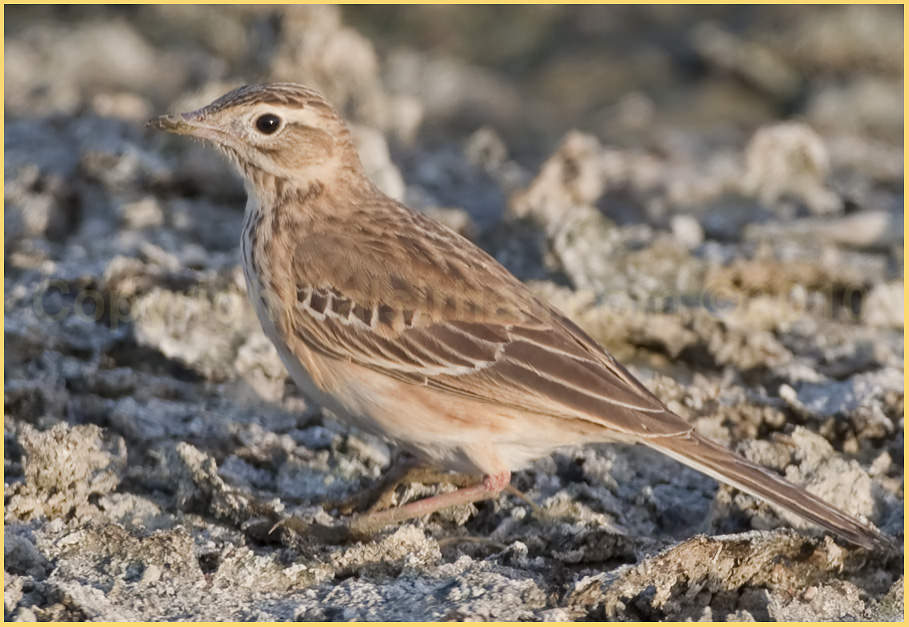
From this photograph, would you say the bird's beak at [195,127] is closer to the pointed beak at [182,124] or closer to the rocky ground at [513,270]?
the pointed beak at [182,124]

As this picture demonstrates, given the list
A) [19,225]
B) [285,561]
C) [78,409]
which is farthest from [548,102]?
[285,561]

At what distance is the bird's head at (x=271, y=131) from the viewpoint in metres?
6.53

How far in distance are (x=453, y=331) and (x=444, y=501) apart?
77 cm

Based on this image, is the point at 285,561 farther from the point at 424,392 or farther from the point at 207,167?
the point at 207,167

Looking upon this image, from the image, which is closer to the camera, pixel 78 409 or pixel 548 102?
pixel 78 409

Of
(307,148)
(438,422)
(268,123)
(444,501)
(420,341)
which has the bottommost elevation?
(444,501)

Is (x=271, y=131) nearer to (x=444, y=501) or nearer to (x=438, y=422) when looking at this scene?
(x=438, y=422)

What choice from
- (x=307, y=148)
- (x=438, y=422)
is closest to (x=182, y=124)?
(x=307, y=148)

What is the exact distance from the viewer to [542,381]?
5.93 metres

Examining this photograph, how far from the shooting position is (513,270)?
847 centimetres

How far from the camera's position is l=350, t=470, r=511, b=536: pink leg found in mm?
5875

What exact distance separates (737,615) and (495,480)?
1.24 meters

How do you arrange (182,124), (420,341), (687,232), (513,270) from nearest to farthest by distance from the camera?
(420,341), (182,124), (513,270), (687,232)

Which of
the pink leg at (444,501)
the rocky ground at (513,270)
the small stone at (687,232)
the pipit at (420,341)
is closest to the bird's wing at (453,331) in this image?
the pipit at (420,341)
